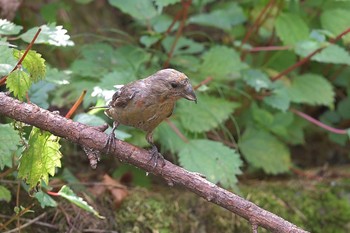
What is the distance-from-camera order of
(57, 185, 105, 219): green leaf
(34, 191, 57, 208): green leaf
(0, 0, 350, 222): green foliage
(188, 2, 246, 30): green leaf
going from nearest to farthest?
(57, 185, 105, 219): green leaf < (34, 191, 57, 208): green leaf < (0, 0, 350, 222): green foliage < (188, 2, 246, 30): green leaf

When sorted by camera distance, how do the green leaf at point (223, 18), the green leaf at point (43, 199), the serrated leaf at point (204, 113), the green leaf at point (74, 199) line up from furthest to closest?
the green leaf at point (223, 18)
the serrated leaf at point (204, 113)
the green leaf at point (43, 199)
the green leaf at point (74, 199)

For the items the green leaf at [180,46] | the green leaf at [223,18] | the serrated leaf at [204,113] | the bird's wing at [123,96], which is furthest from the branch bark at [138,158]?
the green leaf at [223,18]

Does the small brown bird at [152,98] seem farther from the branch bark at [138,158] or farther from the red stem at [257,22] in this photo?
the red stem at [257,22]

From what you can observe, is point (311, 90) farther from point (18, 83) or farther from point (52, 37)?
point (18, 83)

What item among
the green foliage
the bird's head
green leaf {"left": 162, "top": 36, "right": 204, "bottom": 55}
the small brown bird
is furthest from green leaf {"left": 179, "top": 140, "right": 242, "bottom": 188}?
green leaf {"left": 162, "top": 36, "right": 204, "bottom": 55}

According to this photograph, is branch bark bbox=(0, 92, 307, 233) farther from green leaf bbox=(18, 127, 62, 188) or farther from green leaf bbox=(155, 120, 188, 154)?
green leaf bbox=(155, 120, 188, 154)

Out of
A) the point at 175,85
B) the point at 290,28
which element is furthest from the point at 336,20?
the point at 175,85
